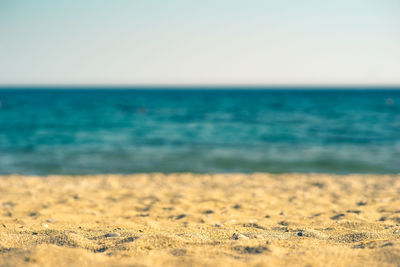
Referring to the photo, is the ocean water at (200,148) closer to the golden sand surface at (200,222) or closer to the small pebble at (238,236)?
the golden sand surface at (200,222)

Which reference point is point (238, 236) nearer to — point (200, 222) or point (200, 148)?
point (200, 222)

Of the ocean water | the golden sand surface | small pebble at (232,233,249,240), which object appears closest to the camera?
the golden sand surface

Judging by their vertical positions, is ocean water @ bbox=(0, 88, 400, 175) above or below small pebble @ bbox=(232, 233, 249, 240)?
below

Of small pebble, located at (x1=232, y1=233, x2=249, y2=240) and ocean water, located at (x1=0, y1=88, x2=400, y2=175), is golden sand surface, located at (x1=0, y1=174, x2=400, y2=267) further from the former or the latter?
ocean water, located at (x1=0, y1=88, x2=400, y2=175)

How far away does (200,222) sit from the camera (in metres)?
3.90

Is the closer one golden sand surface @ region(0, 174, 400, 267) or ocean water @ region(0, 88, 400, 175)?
golden sand surface @ region(0, 174, 400, 267)

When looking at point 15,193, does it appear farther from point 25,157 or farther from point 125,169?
point 25,157

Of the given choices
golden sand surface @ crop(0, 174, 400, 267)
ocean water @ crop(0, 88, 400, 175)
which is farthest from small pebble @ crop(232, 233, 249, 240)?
ocean water @ crop(0, 88, 400, 175)

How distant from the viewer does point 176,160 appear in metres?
10.7

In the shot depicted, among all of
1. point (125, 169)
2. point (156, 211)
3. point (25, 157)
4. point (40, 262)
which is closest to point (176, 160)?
point (125, 169)

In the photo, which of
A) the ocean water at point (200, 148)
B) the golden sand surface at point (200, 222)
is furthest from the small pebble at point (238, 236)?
the ocean water at point (200, 148)

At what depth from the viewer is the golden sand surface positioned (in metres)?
2.39

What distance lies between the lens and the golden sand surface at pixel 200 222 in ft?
7.85

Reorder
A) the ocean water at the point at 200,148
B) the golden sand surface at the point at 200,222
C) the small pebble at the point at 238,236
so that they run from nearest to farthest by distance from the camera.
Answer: the golden sand surface at the point at 200,222
the small pebble at the point at 238,236
the ocean water at the point at 200,148
